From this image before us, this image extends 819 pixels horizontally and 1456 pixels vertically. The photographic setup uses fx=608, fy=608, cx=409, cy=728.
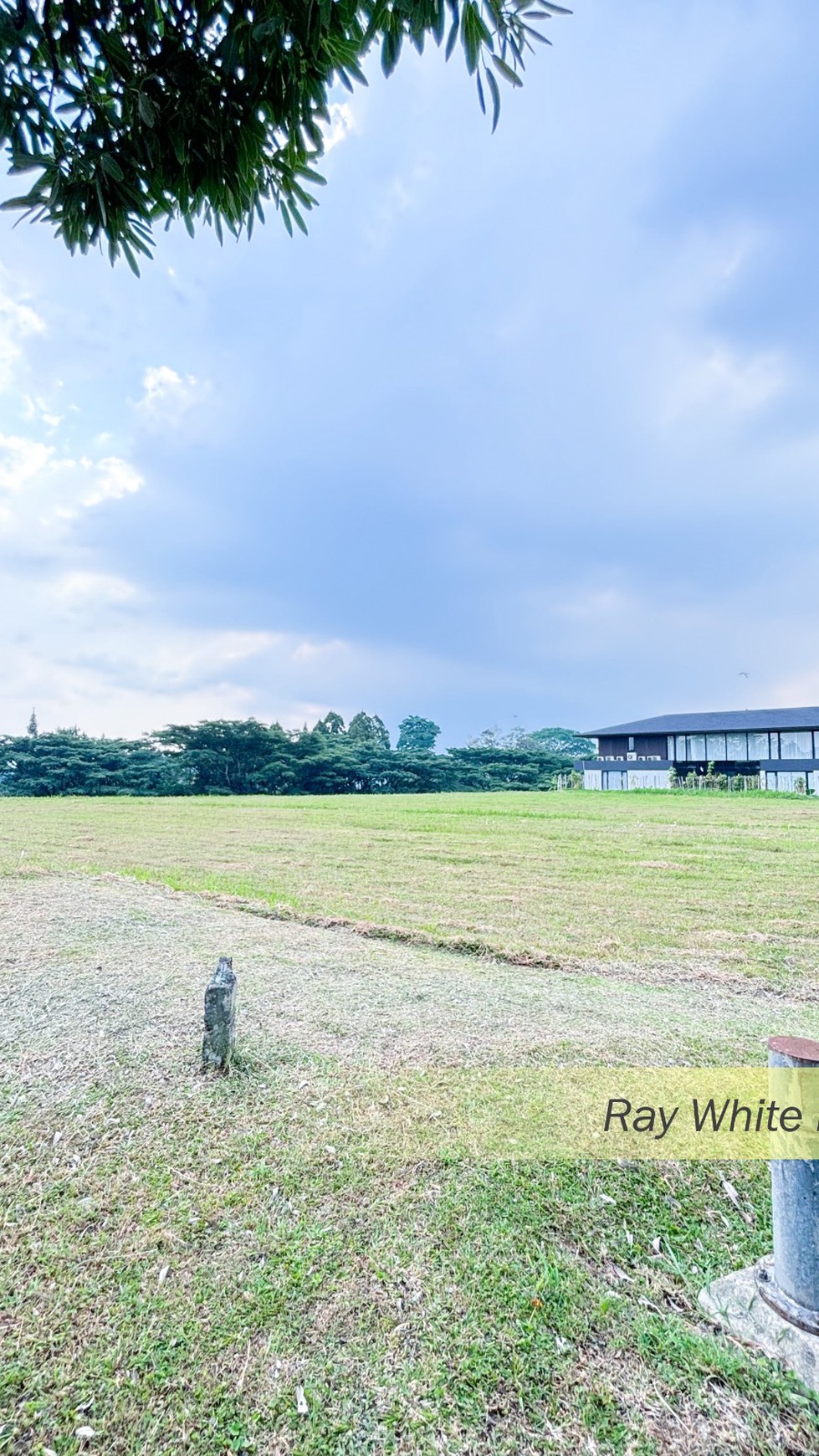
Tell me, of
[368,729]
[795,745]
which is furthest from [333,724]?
[795,745]

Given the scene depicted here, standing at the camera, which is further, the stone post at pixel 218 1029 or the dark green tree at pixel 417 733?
the dark green tree at pixel 417 733

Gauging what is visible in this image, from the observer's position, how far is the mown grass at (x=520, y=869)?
6180 mm

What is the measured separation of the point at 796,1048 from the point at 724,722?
36288mm

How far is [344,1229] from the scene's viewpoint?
2.09 metres

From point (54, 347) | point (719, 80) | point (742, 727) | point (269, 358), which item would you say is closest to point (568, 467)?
point (269, 358)

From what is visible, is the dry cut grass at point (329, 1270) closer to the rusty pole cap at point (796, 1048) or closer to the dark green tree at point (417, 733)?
the rusty pole cap at point (796, 1048)

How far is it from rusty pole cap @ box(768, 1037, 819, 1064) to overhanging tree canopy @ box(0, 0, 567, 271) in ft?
10.2

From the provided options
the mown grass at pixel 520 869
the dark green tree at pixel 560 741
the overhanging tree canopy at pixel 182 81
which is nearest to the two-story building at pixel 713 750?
the mown grass at pixel 520 869

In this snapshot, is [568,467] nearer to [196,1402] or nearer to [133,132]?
[133,132]

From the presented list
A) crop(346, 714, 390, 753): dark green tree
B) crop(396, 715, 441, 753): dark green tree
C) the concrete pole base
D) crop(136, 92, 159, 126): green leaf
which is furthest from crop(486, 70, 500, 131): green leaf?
crop(396, 715, 441, 753): dark green tree

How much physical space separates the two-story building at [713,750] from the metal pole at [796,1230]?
32197mm

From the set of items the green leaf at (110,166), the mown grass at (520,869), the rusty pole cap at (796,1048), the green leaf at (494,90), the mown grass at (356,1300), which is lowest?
the mown grass at (520,869)

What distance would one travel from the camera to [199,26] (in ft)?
6.66

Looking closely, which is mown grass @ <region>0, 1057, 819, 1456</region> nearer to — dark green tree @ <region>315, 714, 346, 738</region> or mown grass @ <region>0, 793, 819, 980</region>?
mown grass @ <region>0, 793, 819, 980</region>
